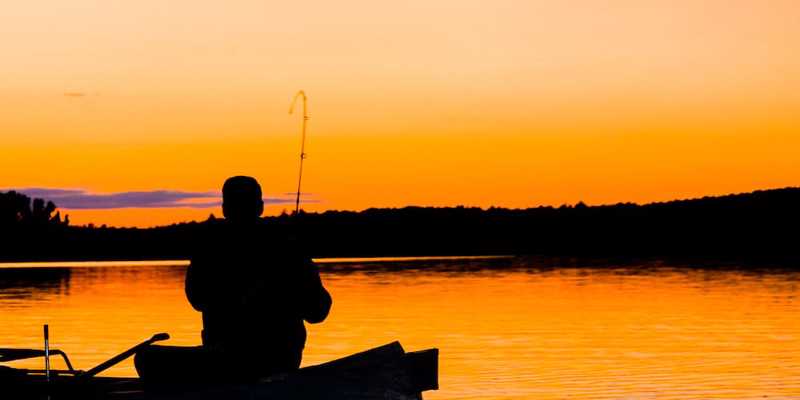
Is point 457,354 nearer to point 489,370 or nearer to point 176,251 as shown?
point 489,370

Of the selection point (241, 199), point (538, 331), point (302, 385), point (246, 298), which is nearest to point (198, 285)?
Answer: point (246, 298)

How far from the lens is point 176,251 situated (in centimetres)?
15462

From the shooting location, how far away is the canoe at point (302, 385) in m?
10.3

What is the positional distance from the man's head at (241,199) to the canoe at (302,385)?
121 cm

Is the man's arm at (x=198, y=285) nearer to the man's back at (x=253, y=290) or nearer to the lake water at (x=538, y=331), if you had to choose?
the man's back at (x=253, y=290)

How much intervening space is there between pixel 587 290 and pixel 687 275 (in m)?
21.9

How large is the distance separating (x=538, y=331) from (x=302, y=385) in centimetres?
2553

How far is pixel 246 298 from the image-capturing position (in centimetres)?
1022

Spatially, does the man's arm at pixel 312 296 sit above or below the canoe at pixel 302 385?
above

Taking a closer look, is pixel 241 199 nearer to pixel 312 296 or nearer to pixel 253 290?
pixel 253 290

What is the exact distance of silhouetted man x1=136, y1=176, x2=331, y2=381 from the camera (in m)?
10.2

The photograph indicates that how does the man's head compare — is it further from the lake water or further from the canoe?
the canoe

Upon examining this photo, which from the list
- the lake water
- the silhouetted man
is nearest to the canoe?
the silhouetted man

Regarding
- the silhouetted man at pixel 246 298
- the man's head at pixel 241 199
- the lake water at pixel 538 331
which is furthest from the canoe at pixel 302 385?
the man's head at pixel 241 199
